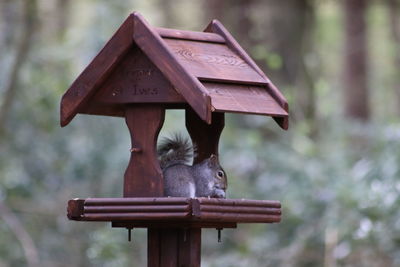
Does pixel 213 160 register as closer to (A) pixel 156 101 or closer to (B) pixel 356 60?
(A) pixel 156 101

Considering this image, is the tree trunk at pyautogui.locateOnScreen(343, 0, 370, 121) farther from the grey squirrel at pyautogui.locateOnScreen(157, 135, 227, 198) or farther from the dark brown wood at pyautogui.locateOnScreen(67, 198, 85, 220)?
the dark brown wood at pyautogui.locateOnScreen(67, 198, 85, 220)

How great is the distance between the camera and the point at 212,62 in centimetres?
356

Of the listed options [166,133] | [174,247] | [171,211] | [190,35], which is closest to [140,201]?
[171,211]

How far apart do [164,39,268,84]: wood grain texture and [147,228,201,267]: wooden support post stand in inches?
23.5

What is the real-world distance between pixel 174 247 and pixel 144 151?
391 mm

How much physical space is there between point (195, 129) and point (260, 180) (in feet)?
15.0

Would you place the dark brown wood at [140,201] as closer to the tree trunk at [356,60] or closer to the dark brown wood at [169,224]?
the dark brown wood at [169,224]

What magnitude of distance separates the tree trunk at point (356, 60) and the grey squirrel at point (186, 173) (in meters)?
11.4

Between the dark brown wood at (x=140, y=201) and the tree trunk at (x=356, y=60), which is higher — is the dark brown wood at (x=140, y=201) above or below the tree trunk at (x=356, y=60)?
below

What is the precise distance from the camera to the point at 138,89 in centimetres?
350

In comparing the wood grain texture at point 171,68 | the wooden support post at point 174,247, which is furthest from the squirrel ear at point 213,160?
the wood grain texture at point 171,68

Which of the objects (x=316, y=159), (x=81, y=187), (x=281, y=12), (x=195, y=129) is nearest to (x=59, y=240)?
(x=81, y=187)

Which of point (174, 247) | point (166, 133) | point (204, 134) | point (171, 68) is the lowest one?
point (174, 247)

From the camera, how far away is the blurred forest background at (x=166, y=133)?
7223 mm
